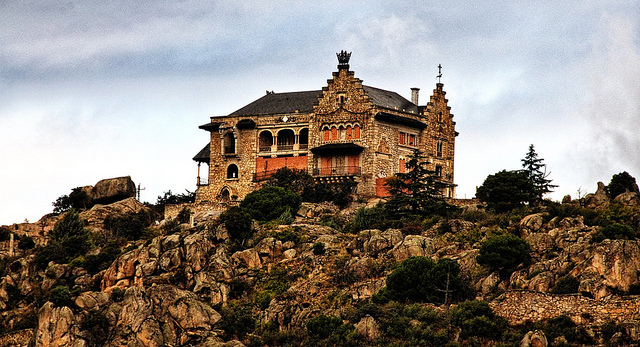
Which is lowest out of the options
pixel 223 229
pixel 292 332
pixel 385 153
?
pixel 292 332

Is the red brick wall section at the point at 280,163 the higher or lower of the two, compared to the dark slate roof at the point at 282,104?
lower

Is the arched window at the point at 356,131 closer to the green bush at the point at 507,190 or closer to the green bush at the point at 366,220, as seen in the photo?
the green bush at the point at 366,220

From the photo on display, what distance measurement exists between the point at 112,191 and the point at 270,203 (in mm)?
20046

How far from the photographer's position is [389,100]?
107625 millimetres

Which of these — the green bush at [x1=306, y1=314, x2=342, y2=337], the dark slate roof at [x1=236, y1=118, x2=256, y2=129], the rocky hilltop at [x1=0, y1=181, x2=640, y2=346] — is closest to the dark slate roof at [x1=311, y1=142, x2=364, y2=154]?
the dark slate roof at [x1=236, y1=118, x2=256, y2=129]

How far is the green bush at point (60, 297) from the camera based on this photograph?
82.3m

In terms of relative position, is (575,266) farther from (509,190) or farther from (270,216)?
(270,216)

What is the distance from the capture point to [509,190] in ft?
299

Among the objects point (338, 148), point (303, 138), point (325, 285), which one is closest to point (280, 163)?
point (303, 138)

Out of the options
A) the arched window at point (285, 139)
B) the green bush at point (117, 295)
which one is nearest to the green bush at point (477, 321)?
the green bush at point (117, 295)

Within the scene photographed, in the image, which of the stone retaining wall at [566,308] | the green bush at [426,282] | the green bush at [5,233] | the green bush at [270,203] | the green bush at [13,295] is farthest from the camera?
the green bush at [5,233]

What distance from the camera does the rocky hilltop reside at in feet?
227

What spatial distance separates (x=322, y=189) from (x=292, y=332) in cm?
2724

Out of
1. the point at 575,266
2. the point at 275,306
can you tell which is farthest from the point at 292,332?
the point at 575,266
